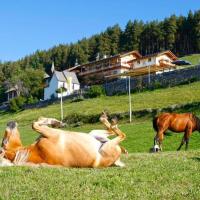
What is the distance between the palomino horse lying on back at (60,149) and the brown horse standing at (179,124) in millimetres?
14264

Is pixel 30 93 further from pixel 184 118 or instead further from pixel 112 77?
pixel 184 118

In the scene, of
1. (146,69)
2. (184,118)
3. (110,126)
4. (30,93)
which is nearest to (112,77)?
(146,69)

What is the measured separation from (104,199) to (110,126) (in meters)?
3.15

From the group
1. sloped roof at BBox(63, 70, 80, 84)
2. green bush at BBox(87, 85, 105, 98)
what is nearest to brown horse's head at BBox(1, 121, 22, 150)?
green bush at BBox(87, 85, 105, 98)

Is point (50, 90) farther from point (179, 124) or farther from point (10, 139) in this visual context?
point (10, 139)

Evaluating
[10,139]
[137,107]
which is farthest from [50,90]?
[10,139]

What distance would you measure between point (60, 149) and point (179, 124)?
15.3 m

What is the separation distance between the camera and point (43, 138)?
376 inches

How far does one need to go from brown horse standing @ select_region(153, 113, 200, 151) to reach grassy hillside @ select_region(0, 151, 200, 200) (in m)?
14.0

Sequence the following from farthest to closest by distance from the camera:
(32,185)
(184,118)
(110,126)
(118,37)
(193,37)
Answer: (118,37) < (193,37) < (184,118) < (110,126) < (32,185)

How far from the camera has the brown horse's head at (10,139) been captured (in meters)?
9.75

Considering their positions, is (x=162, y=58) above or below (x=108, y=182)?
above

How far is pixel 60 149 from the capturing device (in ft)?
31.1

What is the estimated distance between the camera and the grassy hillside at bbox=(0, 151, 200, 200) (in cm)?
762
